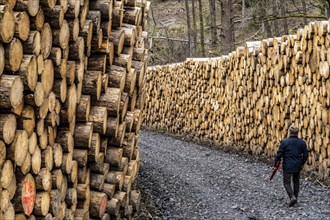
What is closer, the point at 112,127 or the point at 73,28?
the point at 73,28

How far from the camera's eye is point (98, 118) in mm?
6273

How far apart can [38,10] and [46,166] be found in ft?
4.83

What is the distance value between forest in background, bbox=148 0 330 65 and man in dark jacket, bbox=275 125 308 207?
6.59 meters

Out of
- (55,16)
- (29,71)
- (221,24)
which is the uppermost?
(221,24)

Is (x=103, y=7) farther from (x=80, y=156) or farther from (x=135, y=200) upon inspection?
(x=135, y=200)

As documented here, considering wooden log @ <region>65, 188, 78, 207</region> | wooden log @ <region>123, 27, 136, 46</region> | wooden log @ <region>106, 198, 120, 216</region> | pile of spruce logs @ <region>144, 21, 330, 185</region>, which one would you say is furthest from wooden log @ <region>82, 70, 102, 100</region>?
pile of spruce logs @ <region>144, 21, 330, 185</region>

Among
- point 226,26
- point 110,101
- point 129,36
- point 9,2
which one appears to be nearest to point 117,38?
point 129,36

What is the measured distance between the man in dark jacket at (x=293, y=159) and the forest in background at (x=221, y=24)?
6590 mm

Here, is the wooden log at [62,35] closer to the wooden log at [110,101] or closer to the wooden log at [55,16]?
the wooden log at [55,16]

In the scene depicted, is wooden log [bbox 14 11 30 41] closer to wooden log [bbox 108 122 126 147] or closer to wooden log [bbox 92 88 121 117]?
wooden log [bbox 92 88 121 117]

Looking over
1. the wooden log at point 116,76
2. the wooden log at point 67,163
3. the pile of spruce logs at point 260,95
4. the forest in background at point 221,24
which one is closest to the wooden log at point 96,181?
the wooden log at point 67,163

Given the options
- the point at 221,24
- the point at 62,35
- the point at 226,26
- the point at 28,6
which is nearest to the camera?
the point at 28,6

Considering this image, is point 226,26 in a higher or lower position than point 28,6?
higher

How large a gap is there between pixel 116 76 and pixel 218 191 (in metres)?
3.70
